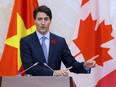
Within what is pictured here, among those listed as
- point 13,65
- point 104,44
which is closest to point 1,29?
point 13,65

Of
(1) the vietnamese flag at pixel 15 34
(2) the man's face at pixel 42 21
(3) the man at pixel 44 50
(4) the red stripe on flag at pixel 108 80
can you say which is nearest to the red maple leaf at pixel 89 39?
(4) the red stripe on flag at pixel 108 80

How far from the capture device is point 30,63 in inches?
84.4

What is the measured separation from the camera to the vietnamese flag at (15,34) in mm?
2967

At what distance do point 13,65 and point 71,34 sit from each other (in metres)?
0.73

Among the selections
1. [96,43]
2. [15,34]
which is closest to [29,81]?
[15,34]

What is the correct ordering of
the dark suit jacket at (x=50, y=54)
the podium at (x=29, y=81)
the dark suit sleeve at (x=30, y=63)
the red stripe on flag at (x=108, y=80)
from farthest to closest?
the red stripe on flag at (x=108, y=80)
the dark suit jacket at (x=50, y=54)
the dark suit sleeve at (x=30, y=63)
the podium at (x=29, y=81)

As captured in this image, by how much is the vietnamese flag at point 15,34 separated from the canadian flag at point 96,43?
530 mm

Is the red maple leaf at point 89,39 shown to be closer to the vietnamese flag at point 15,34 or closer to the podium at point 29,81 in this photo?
the vietnamese flag at point 15,34

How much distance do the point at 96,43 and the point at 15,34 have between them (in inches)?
34.0

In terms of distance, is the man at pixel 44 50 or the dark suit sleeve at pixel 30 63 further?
the man at pixel 44 50

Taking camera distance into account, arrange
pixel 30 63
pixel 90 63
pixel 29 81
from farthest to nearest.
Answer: pixel 30 63
pixel 90 63
pixel 29 81

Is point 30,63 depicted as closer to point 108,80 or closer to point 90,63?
point 90,63

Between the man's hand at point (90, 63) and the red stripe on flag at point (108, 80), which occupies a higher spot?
the man's hand at point (90, 63)

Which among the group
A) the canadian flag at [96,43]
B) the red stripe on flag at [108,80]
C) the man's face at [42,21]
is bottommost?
the red stripe on flag at [108,80]
